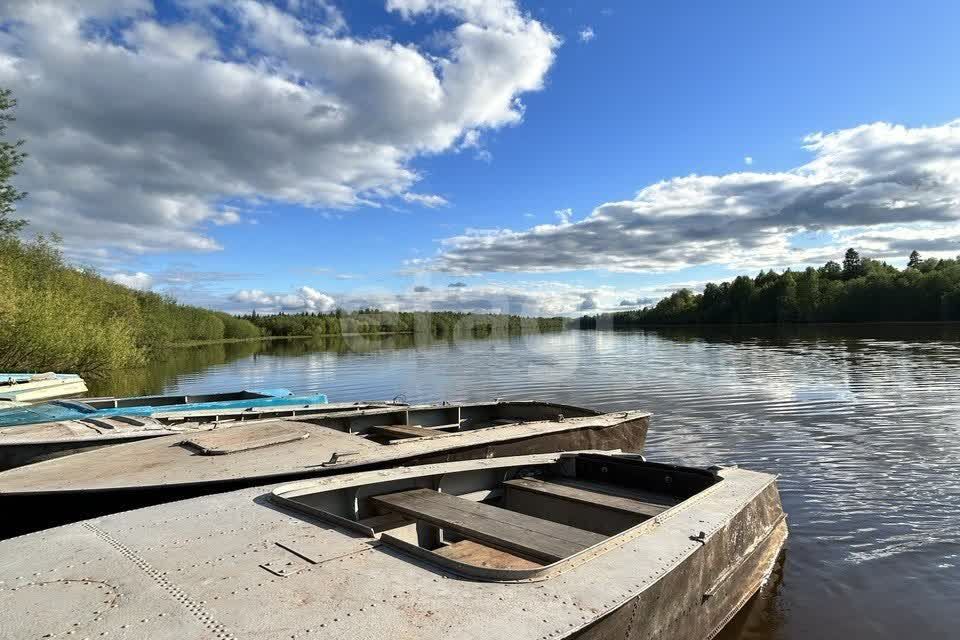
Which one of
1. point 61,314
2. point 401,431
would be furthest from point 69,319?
point 401,431

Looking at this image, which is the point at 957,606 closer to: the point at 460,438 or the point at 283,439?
the point at 460,438

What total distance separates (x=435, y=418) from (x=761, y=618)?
323 inches

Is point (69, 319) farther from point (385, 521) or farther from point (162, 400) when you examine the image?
point (385, 521)

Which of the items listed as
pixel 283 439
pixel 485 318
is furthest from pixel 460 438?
pixel 485 318

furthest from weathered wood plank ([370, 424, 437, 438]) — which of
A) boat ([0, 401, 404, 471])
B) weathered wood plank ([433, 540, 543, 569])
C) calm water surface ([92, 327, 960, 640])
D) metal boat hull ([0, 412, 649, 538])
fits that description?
calm water surface ([92, 327, 960, 640])

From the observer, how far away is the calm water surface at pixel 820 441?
650 cm

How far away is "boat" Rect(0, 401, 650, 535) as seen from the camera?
6684 millimetres

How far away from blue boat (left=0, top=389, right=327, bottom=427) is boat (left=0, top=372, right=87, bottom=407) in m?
7.02

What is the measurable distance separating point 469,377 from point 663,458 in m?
21.5

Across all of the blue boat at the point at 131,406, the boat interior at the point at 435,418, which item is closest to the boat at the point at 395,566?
the boat interior at the point at 435,418

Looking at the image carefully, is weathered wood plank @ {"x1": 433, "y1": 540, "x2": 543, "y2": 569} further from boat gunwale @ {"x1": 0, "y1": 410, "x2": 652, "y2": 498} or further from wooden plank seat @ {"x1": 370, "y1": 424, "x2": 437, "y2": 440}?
wooden plank seat @ {"x1": 370, "y1": 424, "x2": 437, "y2": 440}

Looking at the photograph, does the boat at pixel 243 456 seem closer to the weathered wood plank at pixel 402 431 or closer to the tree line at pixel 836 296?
the weathered wood plank at pixel 402 431

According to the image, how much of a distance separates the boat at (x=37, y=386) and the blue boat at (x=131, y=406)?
702 centimetres

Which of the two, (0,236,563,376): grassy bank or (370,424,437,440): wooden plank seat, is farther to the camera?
(0,236,563,376): grassy bank
